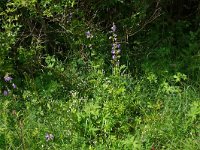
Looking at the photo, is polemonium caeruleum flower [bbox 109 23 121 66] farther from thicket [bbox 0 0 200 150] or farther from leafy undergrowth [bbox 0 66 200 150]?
leafy undergrowth [bbox 0 66 200 150]

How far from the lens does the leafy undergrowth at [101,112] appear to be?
3504 millimetres

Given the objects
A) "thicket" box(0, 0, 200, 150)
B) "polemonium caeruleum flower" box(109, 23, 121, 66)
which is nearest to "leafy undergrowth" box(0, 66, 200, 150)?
"thicket" box(0, 0, 200, 150)

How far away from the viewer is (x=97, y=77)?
409cm

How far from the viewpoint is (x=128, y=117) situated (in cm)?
373

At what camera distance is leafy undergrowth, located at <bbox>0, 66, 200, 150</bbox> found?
11.5 feet

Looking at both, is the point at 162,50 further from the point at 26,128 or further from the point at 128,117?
the point at 26,128

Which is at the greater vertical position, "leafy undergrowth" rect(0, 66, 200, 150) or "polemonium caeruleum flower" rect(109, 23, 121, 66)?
"polemonium caeruleum flower" rect(109, 23, 121, 66)

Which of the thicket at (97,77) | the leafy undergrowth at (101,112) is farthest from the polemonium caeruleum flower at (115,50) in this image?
the leafy undergrowth at (101,112)

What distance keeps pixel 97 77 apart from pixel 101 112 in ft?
1.72

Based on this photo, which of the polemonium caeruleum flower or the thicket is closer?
the thicket

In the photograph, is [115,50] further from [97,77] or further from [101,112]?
[101,112]

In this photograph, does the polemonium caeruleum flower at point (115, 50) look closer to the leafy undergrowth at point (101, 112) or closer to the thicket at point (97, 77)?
the thicket at point (97, 77)

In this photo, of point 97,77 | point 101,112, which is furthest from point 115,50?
point 101,112

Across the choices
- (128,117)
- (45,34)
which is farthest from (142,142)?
(45,34)
